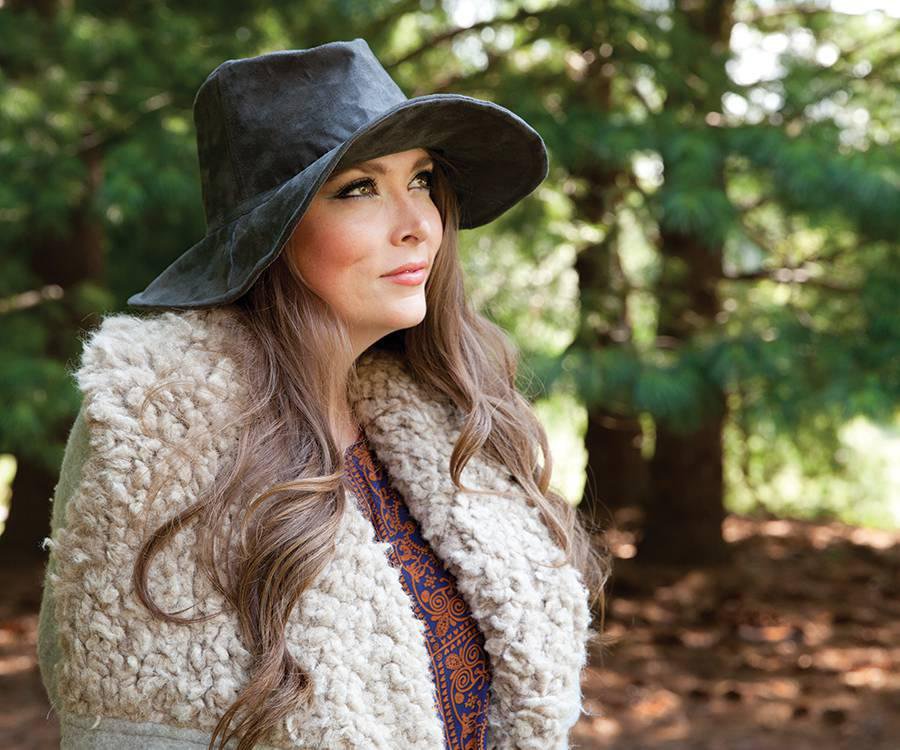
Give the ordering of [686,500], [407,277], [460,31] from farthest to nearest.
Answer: [686,500] < [460,31] < [407,277]

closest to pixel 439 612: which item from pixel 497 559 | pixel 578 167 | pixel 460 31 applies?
pixel 497 559

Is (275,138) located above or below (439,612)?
above

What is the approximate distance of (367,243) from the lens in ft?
5.65

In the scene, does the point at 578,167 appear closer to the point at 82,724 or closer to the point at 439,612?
the point at 439,612

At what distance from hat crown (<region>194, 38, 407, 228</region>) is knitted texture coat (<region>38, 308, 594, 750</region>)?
25 centimetres

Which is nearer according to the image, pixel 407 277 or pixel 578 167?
pixel 407 277

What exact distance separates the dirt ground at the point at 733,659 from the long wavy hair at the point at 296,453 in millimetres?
1772

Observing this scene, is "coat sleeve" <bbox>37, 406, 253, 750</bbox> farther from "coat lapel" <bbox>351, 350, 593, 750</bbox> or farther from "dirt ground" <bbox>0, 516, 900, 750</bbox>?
"dirt ground" <bbox>0, 516, 900, 750</bbox>

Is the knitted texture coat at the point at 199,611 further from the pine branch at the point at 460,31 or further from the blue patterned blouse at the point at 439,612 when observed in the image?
the pine branch at the point at 460,31

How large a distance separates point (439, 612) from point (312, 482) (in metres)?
0.36

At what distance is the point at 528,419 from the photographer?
82.6 inches

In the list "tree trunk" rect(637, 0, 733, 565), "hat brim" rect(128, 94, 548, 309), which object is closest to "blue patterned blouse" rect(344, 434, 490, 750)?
"hat brim" rect(128, 94, 548, 309)

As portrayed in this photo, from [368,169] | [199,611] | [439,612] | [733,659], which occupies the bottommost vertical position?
[733,659]

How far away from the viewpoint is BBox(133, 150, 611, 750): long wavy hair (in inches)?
60.7
